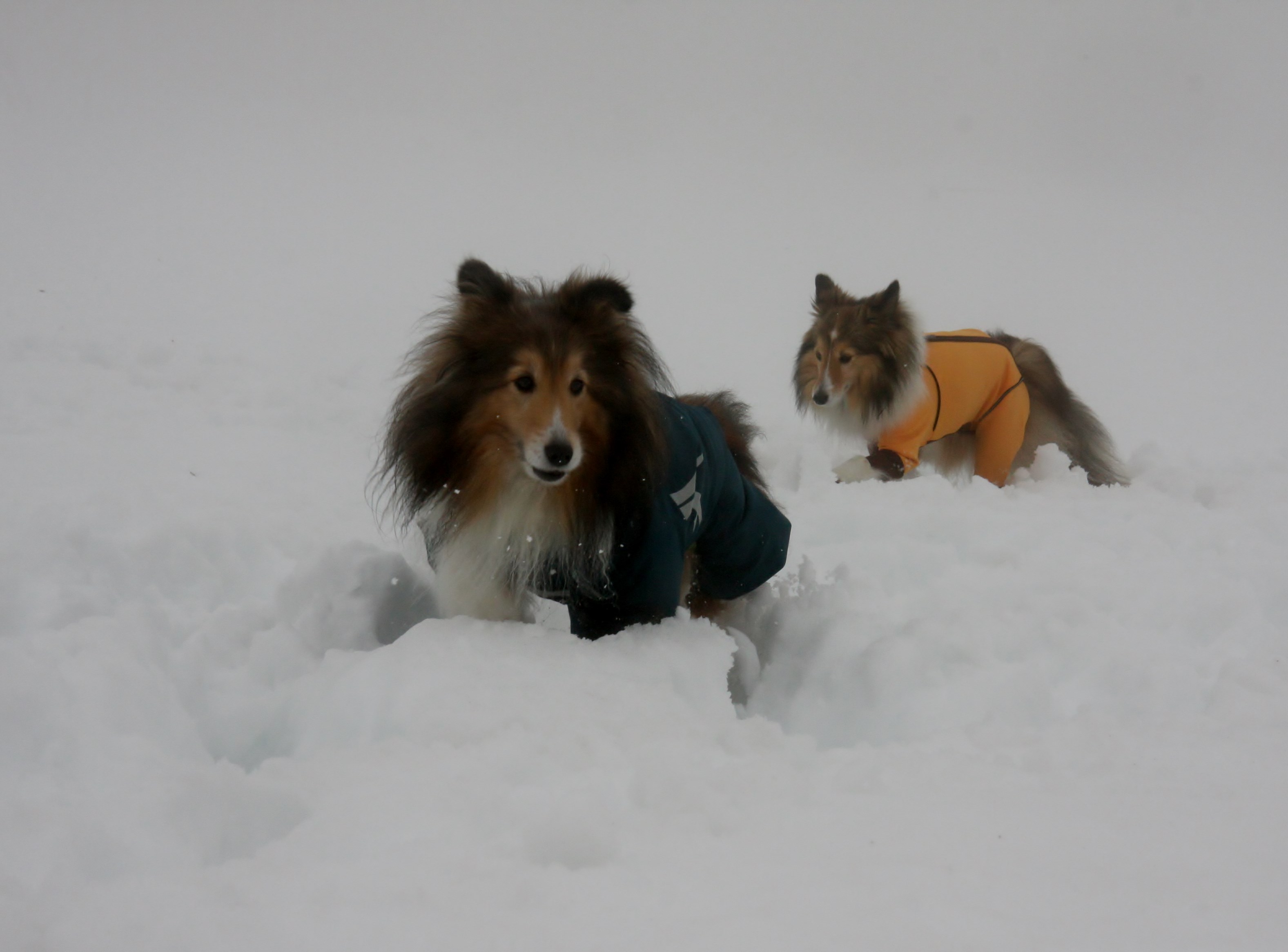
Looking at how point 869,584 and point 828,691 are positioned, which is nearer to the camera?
point 828,691

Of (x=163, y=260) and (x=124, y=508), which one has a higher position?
(x=163, y=260)

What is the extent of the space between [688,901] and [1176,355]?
9743 millimetres

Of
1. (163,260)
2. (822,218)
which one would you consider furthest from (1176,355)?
(163,260)

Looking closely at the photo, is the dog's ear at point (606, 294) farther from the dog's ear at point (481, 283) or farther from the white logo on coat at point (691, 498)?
the white logo on coat at point (691, 498)

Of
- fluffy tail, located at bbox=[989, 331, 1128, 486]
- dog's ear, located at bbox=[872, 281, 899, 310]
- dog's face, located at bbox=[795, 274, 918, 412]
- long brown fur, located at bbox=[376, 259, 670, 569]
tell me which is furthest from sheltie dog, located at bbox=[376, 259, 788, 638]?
fluffy tail, located at bbox=[989, 331, 1128, 486]

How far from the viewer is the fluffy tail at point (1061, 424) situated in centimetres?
512

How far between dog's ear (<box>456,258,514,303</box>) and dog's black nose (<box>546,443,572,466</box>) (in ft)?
1.66

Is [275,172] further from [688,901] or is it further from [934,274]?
[688,901]

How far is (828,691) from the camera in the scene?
2.59 metres

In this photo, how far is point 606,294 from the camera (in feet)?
8.52

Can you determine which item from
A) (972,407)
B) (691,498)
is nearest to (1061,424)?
(972,407)

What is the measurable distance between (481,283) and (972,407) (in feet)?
11.7

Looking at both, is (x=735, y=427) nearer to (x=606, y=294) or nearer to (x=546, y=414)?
(x=606, y=294)

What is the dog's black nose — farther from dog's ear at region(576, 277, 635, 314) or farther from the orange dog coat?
the orange dog coat
